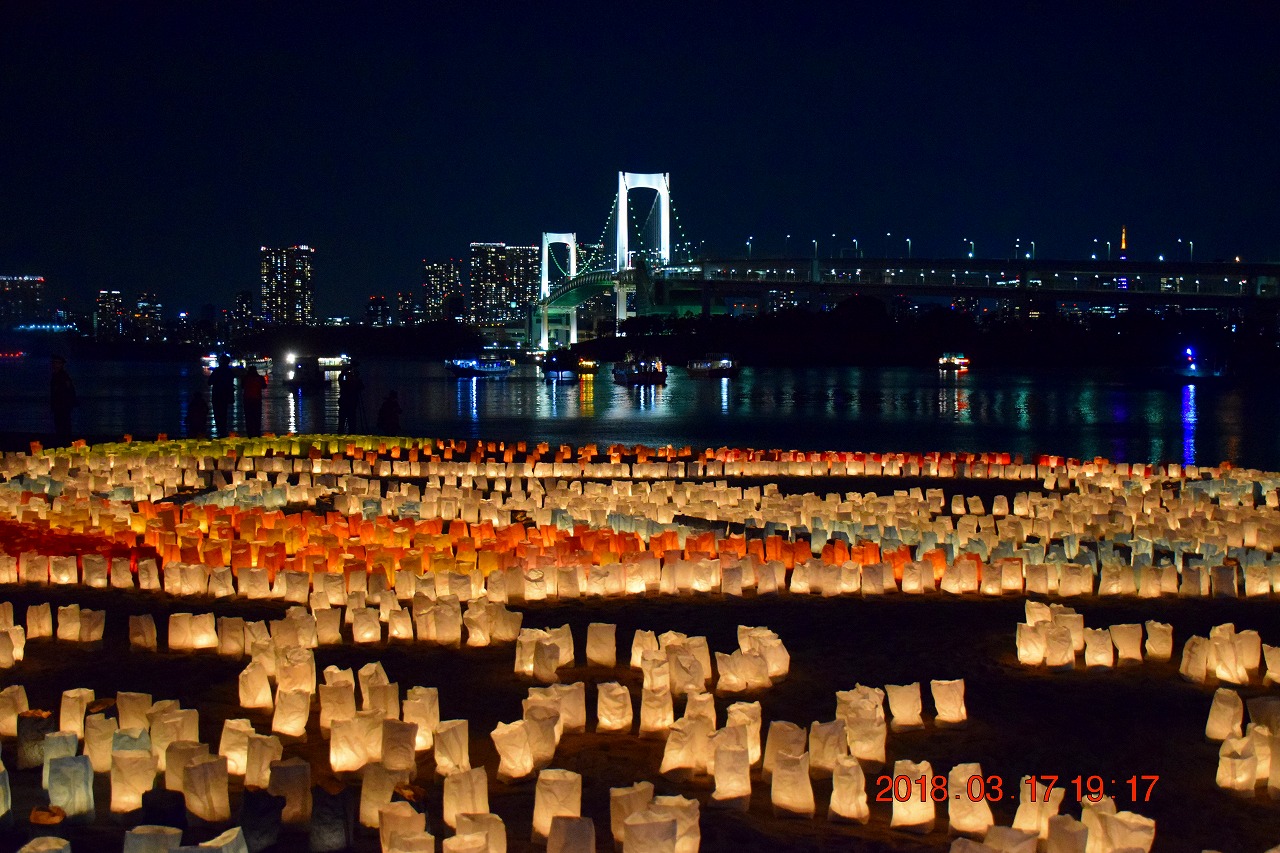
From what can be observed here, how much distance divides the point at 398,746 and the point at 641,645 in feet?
6.08

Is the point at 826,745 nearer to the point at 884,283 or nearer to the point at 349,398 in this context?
the point at 349,398

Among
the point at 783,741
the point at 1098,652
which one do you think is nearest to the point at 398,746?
the point at 783,741

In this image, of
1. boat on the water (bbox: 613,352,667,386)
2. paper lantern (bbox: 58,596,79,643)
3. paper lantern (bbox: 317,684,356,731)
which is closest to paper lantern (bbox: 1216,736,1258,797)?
paper lantern (bbox: 317,684,356,731)

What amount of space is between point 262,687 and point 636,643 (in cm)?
198

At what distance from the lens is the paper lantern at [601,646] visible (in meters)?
6.89

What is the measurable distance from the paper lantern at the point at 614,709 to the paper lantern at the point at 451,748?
0.86 meters

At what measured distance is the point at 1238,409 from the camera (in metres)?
41.8

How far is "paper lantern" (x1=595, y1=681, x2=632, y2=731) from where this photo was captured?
231 inches

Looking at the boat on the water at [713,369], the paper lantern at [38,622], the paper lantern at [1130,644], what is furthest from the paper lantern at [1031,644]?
the boat on the water at [713,369]

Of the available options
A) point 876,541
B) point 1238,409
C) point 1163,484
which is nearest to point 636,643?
point 876,541

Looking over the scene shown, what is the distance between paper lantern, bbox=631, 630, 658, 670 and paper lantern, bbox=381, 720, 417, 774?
62.8 inches

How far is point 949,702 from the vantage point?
19.7 ft

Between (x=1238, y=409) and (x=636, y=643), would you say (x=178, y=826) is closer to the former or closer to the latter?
(x=636, y=643)

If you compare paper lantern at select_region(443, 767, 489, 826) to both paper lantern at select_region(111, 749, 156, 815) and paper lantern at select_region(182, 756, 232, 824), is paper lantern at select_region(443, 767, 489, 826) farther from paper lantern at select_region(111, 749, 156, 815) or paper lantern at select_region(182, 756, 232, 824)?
paper lantern at select_region(111, 749, 156, 815)
